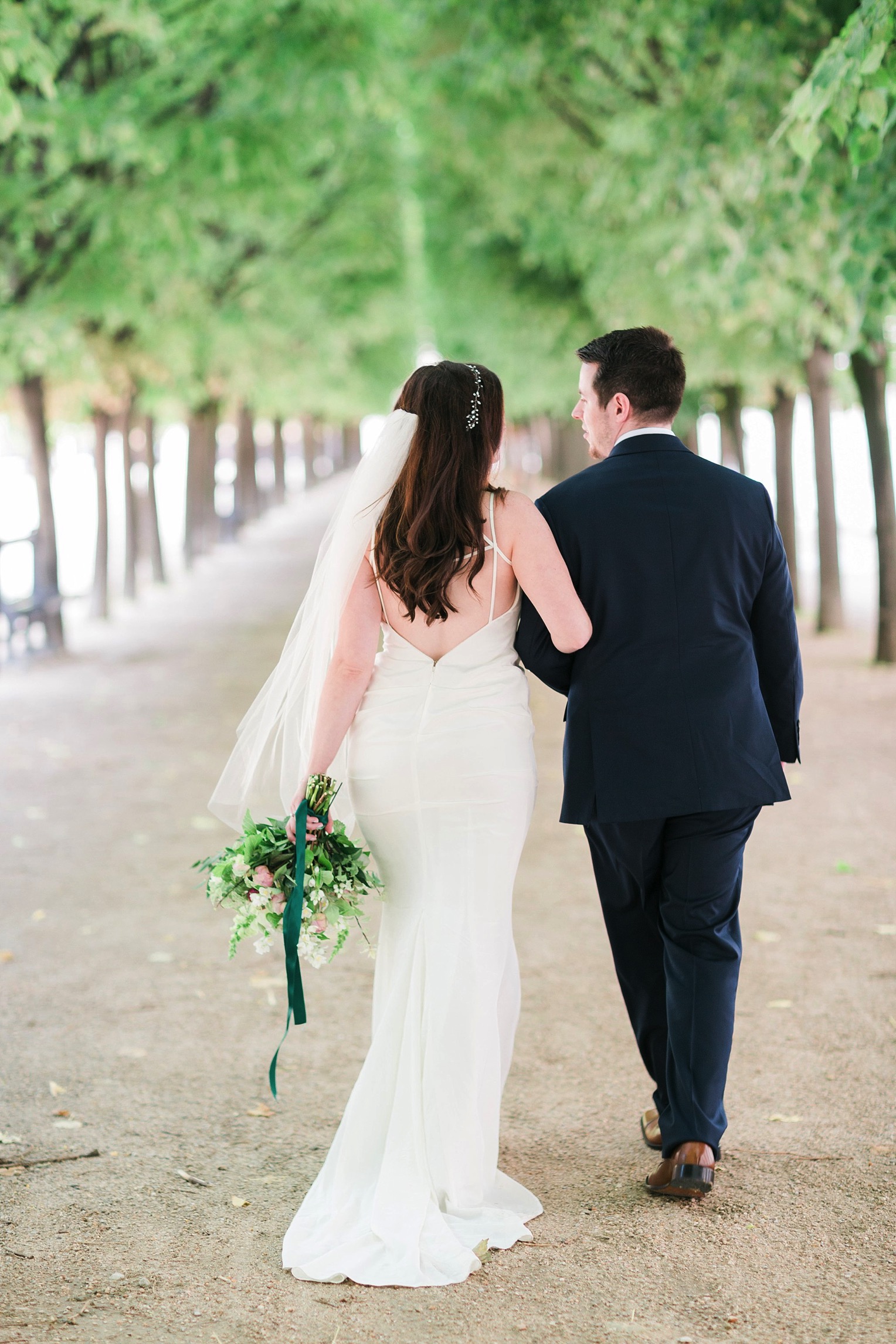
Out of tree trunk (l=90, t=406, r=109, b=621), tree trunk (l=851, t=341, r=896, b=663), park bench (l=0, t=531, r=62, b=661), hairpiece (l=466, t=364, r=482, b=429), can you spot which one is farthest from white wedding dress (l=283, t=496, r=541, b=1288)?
tree trunk (l=90, t=406, r=109, b=621)

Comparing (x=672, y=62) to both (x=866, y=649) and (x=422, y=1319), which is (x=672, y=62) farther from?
(x=422, y=1319)

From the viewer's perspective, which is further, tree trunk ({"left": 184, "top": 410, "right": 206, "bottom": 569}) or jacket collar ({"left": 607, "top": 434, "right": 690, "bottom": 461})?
tree trunk ({"left": 184, "top": 410, "right": 206, "bottom": 569})

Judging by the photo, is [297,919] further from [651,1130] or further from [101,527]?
[101,527]

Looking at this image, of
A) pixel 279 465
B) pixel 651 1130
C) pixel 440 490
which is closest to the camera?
pixel 440 490

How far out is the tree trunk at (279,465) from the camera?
3916cm

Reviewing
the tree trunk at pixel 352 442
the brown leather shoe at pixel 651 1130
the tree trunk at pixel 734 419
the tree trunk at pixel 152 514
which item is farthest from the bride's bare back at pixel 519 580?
the tree trunk at pixel 352 442

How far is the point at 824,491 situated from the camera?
635 inches

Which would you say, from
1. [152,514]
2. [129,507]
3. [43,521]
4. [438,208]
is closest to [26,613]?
[43,521]

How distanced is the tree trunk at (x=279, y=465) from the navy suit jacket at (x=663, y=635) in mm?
35378

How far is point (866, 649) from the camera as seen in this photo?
15047 mm

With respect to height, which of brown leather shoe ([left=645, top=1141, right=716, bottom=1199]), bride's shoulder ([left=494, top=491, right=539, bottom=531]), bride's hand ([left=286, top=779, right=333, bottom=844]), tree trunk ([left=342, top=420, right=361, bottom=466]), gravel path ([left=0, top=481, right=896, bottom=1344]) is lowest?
gravel path ([left=0, top=481, right=896, bottom=1344])

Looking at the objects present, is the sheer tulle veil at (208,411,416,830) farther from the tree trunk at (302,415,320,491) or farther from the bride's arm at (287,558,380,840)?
the tree trunk at (302,415,320,491)

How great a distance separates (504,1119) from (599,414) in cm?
229

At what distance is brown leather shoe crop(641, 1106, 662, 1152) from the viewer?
4.07 meters
